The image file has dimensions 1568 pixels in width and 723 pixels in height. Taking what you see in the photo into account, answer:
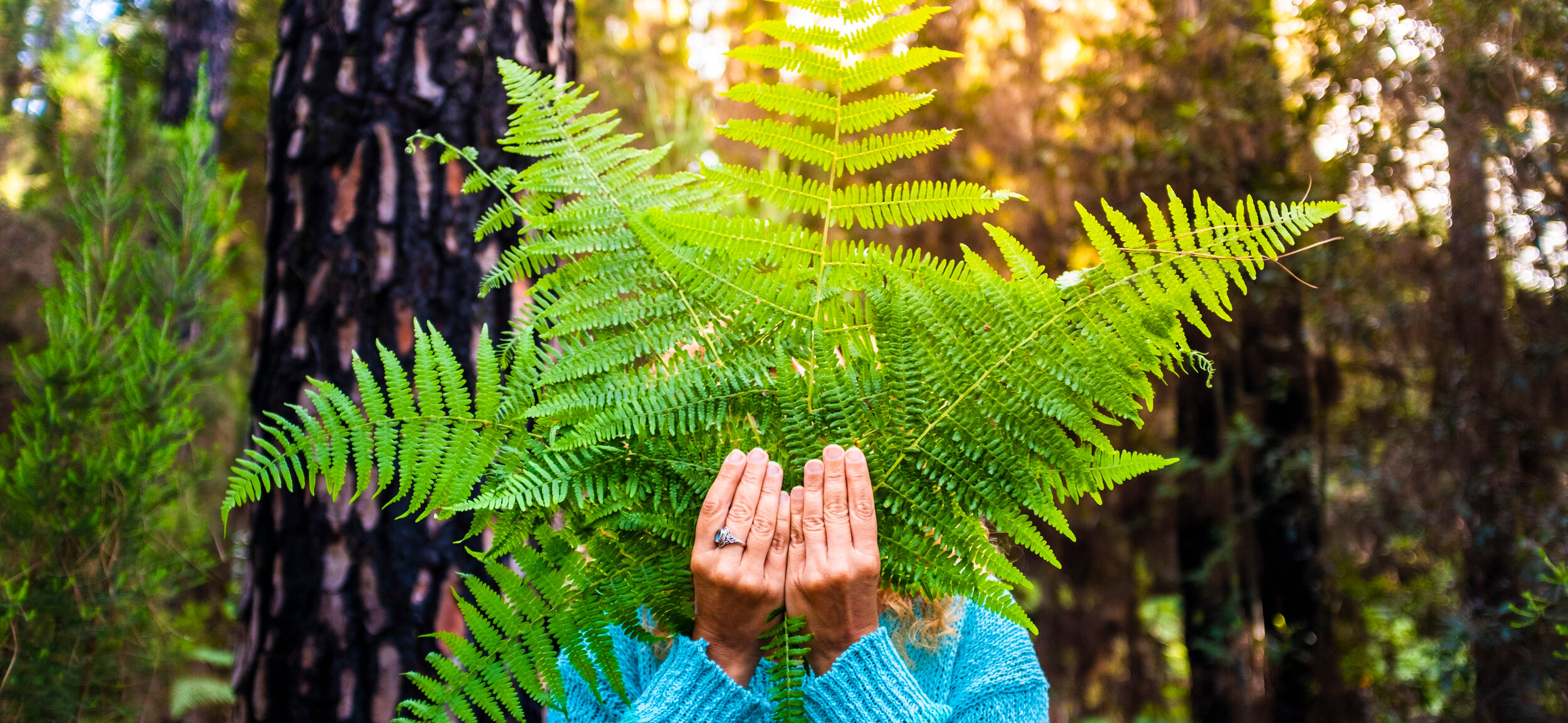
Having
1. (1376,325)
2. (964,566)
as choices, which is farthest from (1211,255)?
(1376,325)

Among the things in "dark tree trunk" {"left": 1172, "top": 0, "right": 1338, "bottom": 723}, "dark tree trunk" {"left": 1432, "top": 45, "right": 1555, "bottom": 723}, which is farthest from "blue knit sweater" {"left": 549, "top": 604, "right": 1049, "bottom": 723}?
"dark tree trunk" {"left": 1172, "top": 0, "right": 1338, "bottom": 723}

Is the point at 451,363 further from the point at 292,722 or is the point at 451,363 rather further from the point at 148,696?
the point at 148,696

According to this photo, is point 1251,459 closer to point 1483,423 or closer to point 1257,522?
point 1257,522

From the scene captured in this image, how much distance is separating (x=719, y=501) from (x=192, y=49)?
838 centimetres

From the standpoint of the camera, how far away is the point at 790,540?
126 cm

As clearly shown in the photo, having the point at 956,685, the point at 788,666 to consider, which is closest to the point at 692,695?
the point at 788,666

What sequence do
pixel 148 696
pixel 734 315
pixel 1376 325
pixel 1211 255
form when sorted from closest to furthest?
pixel 1211 255, pixel 734 315, pixel 148 696, pixel 1376 325

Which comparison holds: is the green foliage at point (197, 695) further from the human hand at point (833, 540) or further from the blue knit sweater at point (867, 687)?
the human hand at point (833, 540)

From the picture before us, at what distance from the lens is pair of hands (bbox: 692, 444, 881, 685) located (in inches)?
47.4

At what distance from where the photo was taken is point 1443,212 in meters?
3.90

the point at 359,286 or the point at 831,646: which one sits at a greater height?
the point at 359,286

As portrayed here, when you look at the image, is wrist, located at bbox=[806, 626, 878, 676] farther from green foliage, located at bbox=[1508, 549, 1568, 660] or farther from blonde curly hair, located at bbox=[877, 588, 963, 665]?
green foliage, located at bbox=[1508, 549, 1568, 660]

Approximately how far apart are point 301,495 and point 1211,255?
197cm

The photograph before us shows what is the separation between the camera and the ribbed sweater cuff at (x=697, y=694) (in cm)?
132
